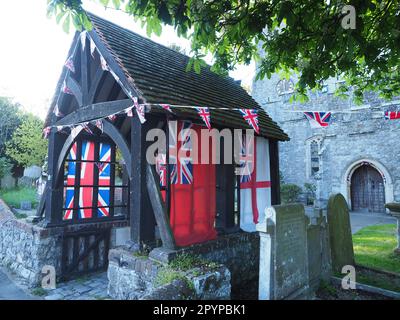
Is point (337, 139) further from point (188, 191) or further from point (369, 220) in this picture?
point (188, 191)

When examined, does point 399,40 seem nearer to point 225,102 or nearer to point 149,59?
point 225,102

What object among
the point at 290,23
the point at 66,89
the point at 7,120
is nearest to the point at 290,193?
the point at 66,89

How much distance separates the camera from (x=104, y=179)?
7418 mm

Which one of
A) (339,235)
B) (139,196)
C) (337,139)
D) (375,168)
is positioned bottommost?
(339,235)

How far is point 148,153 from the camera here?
467 centimetres

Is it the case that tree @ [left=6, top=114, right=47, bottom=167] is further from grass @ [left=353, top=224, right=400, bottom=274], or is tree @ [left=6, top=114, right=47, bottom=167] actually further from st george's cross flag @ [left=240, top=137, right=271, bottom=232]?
grass @ [left=353, top=224, right=400, bottom=274]

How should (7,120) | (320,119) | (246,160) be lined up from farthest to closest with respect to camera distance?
(7,120), (320,119), (246,160)

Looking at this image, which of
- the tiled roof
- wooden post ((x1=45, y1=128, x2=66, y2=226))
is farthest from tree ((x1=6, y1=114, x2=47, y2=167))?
the tiled roof

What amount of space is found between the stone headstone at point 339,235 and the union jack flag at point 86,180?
5.75 metres

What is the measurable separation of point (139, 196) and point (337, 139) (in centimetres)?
1661

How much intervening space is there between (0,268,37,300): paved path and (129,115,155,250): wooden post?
2.71m

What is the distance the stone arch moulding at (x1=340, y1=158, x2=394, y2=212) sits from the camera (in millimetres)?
15609

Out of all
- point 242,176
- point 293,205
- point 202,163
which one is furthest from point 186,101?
point 293,205

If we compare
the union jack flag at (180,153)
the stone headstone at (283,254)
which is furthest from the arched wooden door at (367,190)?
the union jack flag at (180,153)
